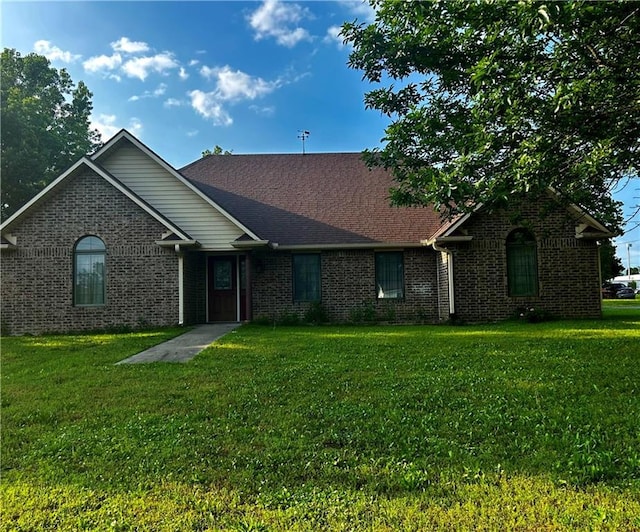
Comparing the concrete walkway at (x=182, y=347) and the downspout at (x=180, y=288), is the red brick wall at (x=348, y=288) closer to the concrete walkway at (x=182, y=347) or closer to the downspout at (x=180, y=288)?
the concrete walkway at (x=182, y=347)

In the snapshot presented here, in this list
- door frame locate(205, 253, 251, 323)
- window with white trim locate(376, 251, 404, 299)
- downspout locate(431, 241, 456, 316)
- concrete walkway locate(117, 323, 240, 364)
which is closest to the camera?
concrete walkway locate(117, 323, 240, 364)

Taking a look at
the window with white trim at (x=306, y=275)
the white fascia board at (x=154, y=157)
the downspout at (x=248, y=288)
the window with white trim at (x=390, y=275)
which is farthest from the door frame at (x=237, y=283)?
the window with white trim at (x=390, y=275)

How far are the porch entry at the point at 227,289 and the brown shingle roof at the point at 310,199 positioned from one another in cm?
139

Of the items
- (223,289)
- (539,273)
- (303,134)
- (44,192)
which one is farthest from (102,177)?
(539,273)

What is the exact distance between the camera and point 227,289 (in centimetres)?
1505

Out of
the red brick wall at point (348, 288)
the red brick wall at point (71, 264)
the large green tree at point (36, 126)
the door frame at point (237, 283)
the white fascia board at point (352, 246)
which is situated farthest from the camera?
the large green tree at point (36, 126)

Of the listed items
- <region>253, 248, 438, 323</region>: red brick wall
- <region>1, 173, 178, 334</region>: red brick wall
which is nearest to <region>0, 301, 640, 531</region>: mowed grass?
<region>1, 173, 178, 334</region>: red brick wall

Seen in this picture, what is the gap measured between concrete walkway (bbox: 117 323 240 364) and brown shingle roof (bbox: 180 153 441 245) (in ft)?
13.5

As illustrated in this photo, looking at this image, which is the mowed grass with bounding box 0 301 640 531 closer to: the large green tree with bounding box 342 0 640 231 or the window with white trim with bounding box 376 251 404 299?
the large green tree with bounding box 342 0 640 231

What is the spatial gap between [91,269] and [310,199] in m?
7.75

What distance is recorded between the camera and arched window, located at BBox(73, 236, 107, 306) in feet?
42.6

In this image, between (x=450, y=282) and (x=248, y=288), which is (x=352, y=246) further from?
(x=248, y=288)

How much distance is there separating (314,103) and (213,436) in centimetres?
1688

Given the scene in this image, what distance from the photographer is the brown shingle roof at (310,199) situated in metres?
15.0
